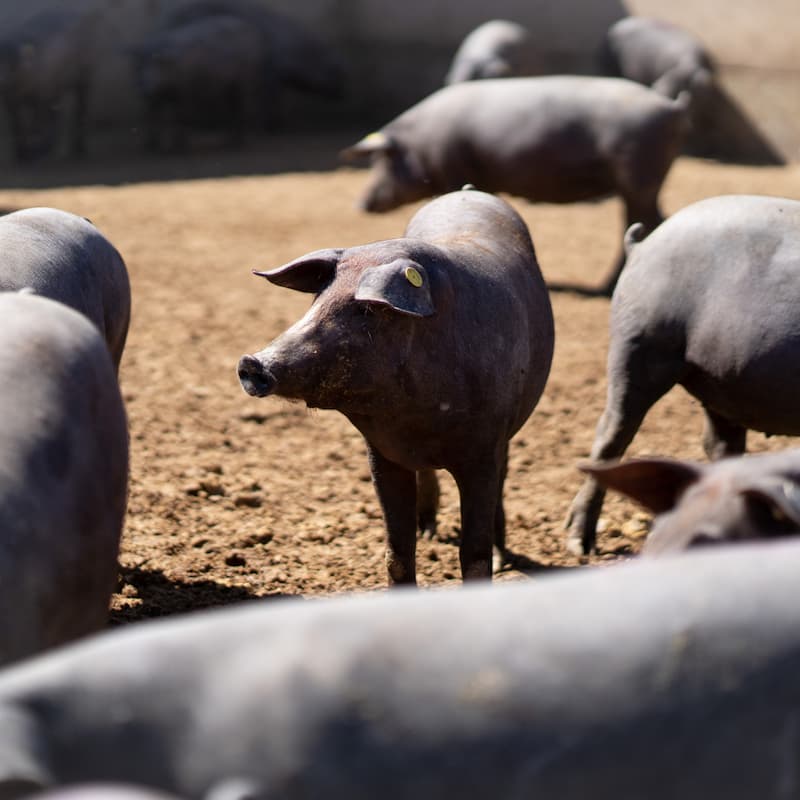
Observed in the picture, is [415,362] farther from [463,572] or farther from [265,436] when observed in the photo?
[265,436]

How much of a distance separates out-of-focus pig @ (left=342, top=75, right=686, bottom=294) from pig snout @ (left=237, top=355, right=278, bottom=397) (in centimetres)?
572

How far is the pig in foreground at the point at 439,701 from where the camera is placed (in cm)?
203

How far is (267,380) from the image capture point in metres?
3.69

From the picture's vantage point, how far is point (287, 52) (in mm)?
15656

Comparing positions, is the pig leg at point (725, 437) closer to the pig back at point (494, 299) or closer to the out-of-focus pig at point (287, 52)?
the pig back at point (494, 299)

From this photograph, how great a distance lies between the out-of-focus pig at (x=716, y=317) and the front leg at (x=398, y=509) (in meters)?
0.99

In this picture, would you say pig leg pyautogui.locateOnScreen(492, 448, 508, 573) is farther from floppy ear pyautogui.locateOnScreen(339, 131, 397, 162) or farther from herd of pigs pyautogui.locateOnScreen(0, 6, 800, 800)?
floppy ear pyautogui.locateOnScreen(339, 131, 397, 162)

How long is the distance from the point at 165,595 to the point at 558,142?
540 cm

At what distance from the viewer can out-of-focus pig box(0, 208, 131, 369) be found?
4.07 metres

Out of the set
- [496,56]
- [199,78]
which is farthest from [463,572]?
[199,78]

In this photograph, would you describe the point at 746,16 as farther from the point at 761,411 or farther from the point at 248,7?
the point at 761,411

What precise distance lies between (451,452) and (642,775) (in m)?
1.95

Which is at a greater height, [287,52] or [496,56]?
[496,56]

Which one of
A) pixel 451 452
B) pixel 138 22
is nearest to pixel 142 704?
pixel 451 452
